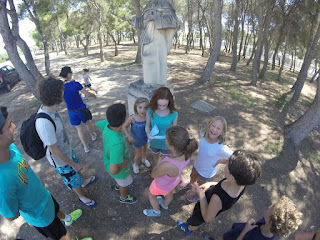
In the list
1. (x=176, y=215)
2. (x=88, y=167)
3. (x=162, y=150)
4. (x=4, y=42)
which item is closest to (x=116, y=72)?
(x=4, y=42)

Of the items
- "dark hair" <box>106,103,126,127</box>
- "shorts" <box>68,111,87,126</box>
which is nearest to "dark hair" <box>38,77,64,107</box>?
"dark hair" <box>106,103,126,127</box>

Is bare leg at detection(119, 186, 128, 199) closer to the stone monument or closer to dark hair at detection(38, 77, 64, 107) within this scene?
dark hair at detection(38, 77, 64, 107)

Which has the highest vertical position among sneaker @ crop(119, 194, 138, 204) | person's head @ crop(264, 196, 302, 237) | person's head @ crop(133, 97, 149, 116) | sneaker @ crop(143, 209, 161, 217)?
person's head @ crop(133, 97, 149, 116)

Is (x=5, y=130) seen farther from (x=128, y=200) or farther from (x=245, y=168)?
(x=128, y=200)

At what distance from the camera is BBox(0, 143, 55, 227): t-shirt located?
136 cm

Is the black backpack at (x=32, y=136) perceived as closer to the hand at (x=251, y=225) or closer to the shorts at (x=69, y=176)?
the shorts at (x=69, y=176)

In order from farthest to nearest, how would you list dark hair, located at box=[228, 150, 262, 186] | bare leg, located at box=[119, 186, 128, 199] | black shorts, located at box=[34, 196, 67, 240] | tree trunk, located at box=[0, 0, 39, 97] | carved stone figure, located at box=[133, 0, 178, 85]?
tree trunk, located at box=[0, 0, 39, 97] → carved stone figure, located at box=[133, 0, 178, 85] → bare leg, located at box=[119, 186, 128, 199] → black shorts, located at box=[34, 196, 67, 240] → dark hair, located at box=[228, 150, 262, 186]

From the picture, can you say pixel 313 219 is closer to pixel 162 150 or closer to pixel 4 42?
pixel 162 150

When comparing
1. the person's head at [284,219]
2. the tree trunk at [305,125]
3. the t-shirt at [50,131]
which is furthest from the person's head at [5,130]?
the tree trunk at [305,125]

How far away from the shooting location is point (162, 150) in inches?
118

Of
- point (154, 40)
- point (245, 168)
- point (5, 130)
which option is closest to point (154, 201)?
point (245, 168)

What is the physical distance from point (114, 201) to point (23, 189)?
1.68m

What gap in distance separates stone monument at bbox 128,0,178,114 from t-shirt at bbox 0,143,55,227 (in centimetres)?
227

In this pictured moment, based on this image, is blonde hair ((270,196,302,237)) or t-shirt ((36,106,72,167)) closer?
blonde hair ((270,196,302,237))
